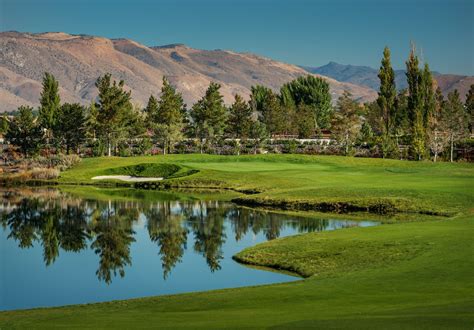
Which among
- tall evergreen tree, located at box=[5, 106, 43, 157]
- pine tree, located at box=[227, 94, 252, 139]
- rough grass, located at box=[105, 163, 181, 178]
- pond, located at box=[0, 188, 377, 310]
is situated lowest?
pond, located at box=[0, 188, 377, 310]

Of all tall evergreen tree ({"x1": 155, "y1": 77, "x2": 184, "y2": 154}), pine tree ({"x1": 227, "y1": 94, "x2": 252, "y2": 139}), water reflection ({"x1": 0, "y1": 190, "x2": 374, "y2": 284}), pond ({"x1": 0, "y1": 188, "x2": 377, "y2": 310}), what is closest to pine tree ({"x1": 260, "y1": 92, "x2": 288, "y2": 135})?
pine tree ({"x1": 227, "y1": 94, "x2": 252, "y2": 139})

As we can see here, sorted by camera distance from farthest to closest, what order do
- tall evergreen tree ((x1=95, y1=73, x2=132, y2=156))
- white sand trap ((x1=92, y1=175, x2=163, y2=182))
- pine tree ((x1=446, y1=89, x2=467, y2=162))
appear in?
pine tree ((x1=446, y1=89, x2=467, y2=162)) → tall evergreen tree ((x1=95, y1=73, x2=132, y2=156)) → white sand trap ((x1=92, y1=175, x2=163, y2=182))

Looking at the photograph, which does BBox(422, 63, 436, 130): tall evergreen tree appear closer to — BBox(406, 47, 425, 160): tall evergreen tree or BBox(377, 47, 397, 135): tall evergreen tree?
BBox(406, 47, 425, 160): tall evergreen tree

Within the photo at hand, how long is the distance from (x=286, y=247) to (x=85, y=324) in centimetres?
1582

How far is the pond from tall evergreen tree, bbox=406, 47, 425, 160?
39116 millimetres

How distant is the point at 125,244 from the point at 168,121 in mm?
68781

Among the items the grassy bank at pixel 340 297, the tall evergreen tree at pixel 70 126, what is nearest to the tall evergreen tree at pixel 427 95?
the tall evergreen tree at pixel 70 126

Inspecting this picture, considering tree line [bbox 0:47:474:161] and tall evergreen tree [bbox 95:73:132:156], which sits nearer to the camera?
tree line [bbox 0:47:474:161]

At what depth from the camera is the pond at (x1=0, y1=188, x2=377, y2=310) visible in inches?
998

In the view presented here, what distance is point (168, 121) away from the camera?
338 ft

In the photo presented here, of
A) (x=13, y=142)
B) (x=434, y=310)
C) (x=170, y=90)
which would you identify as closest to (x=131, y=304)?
(x=434, y=310)

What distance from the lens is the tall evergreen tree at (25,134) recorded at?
3410 inches

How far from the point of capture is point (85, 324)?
51.4 ft

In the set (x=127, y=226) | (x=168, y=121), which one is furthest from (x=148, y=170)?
(x=168, y=121)
